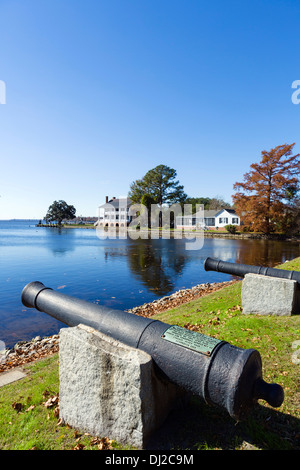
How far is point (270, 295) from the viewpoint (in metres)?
5.71

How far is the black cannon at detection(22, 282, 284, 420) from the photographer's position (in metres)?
2.04

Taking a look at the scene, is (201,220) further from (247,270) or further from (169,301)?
(247,270)

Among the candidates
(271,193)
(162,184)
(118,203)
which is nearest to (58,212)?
(118,203)

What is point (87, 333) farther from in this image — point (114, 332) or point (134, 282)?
point (134, 282)

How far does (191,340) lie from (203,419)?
962 mm

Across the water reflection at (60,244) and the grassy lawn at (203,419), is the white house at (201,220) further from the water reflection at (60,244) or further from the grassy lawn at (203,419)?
the grassy lawn at (203,419)

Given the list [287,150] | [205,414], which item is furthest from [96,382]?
[287,150]

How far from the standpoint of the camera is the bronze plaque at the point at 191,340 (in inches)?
90.0

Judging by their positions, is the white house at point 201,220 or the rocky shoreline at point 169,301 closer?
the rocky shoreline at point 169,301

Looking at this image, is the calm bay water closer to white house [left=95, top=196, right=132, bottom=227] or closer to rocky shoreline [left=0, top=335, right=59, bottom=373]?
rocky shoreline [left=0, top=335, right=59, bottom=373]

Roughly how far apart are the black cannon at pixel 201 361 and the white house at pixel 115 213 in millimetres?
75392
